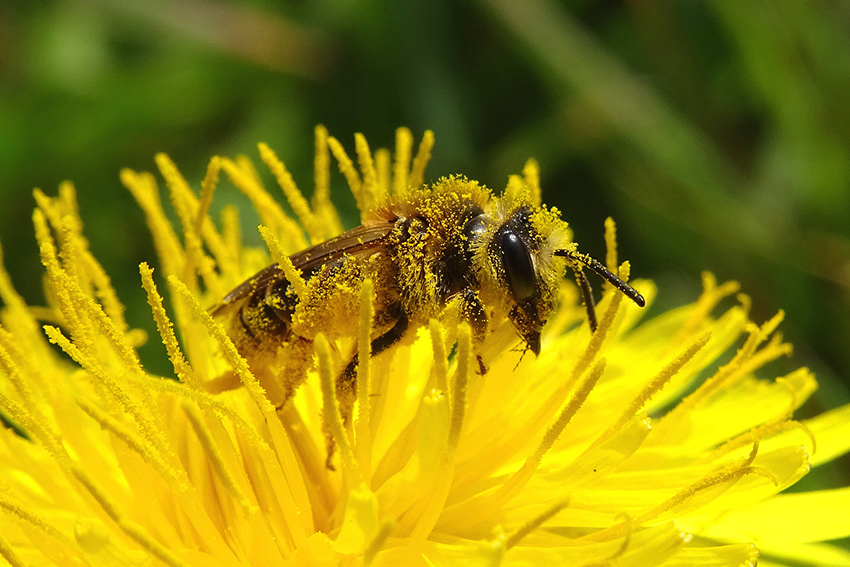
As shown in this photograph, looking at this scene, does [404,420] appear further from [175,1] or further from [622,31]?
[175,1]

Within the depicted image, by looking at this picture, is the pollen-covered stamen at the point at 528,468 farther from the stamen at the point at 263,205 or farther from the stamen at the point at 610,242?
the stamen at the point at 263,205

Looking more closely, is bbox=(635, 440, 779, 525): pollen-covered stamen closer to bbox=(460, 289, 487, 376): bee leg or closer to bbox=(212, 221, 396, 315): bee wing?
bbox=(460, 289, 487, 376): bee leg

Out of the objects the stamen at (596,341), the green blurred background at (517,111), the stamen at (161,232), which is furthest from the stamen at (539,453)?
the green blurred background at (517,111)

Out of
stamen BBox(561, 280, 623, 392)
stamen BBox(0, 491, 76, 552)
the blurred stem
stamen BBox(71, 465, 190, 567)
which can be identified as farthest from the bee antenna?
the blurred stem

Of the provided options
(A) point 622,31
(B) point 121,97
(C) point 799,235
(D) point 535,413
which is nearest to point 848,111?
(C) point 799,235

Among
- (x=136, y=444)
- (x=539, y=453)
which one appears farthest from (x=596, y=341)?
(x=136, y=444)

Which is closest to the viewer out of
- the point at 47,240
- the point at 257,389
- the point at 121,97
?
the point at 257,389
